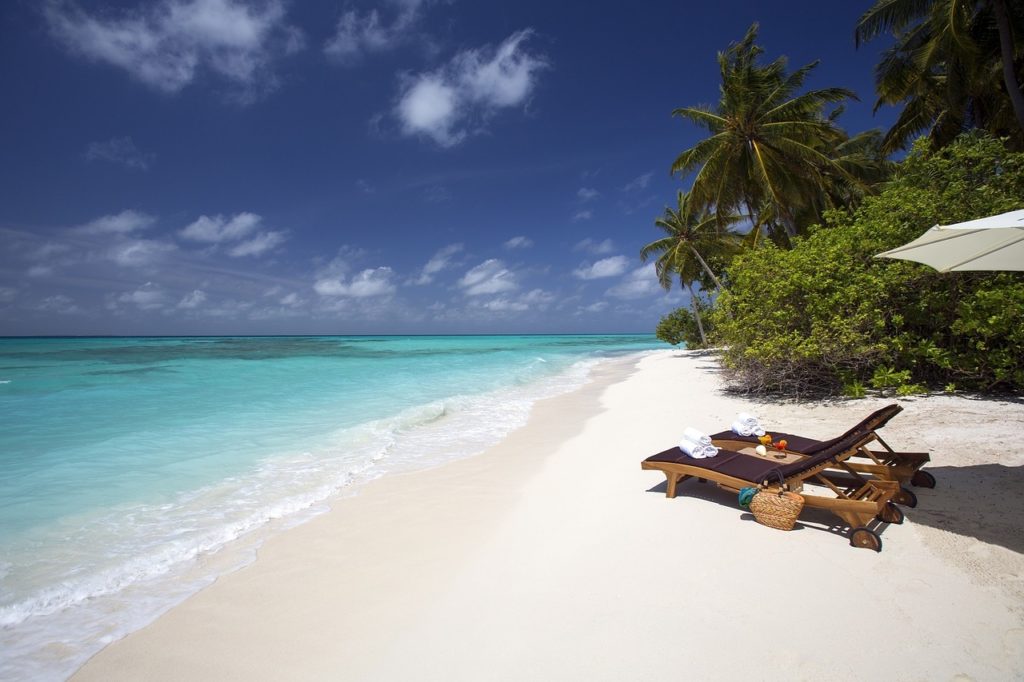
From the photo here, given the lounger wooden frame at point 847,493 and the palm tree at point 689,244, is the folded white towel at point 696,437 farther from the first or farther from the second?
the palm tree at point 689,244

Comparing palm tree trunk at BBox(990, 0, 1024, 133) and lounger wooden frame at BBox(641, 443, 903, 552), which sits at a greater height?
palm tree trunk at BBox(990, 0, 1024, 133)

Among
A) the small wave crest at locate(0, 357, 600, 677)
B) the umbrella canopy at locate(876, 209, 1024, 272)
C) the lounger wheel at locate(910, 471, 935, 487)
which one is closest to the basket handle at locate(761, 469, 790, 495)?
the lounger wheel at locate(910, 471, 935, 487)

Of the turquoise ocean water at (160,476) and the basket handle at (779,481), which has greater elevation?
the basket handle at (779,481)

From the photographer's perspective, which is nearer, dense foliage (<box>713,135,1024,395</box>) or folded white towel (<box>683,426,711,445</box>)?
folded white towel (<box>683,426,711,445</box>)

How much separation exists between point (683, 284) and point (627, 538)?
26.0 meters

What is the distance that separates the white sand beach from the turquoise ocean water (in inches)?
23.5

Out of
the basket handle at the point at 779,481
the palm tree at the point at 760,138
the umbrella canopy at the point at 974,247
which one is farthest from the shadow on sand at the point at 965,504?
the palm tree at the point at 760,138

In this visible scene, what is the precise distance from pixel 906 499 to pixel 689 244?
23.9 meters

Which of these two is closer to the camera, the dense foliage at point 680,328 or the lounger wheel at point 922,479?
the lounger wheel at point 922,479

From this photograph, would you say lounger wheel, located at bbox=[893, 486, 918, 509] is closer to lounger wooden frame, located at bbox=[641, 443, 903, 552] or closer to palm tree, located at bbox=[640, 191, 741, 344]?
lounger wooden frame, located at bbox=[641, 443, 903, 552]

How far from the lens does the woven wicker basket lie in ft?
11.0

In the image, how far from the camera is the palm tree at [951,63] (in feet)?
33.6

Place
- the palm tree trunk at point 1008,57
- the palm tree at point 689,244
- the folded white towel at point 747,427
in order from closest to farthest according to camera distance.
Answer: the folded white towel at point 747,427
the palm tree trunk at point 1008,57
the palm tree at point 689,244

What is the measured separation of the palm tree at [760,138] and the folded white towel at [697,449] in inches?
520
